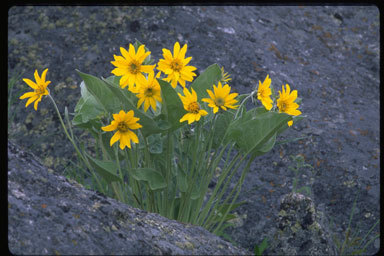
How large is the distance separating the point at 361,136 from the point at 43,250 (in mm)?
2013

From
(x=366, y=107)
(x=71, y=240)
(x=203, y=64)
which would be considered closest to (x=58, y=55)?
(x=203, y=64)

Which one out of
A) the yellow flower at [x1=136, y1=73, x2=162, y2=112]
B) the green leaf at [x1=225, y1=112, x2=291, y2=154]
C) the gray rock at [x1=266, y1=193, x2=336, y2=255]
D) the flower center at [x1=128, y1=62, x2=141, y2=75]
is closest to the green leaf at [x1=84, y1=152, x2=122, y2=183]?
the yellow flower at [x1=136, y1=73, x2=162, y2=112]

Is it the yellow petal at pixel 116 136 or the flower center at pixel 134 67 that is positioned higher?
the flower center at pixel 134 67

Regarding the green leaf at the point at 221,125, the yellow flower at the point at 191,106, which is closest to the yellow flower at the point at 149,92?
the yellow flower at the point at 191,106

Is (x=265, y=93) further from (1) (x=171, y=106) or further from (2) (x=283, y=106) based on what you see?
(1) (x=171, y=106)

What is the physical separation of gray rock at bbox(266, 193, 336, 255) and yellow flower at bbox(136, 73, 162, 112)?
0.79m

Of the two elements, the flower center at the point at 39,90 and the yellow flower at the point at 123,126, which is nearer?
the yellow flower at the point at 123,126

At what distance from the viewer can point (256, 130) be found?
67.7 inches

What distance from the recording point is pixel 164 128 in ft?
5.55

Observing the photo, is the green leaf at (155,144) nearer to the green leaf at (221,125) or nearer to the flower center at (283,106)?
the green leaf at (221,125)

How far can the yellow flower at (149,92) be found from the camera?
164 cm

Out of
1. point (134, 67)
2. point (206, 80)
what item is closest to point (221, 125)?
point (206, 80)

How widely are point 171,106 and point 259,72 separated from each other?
50.5 inches

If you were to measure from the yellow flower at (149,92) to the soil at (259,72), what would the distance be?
789 mm
